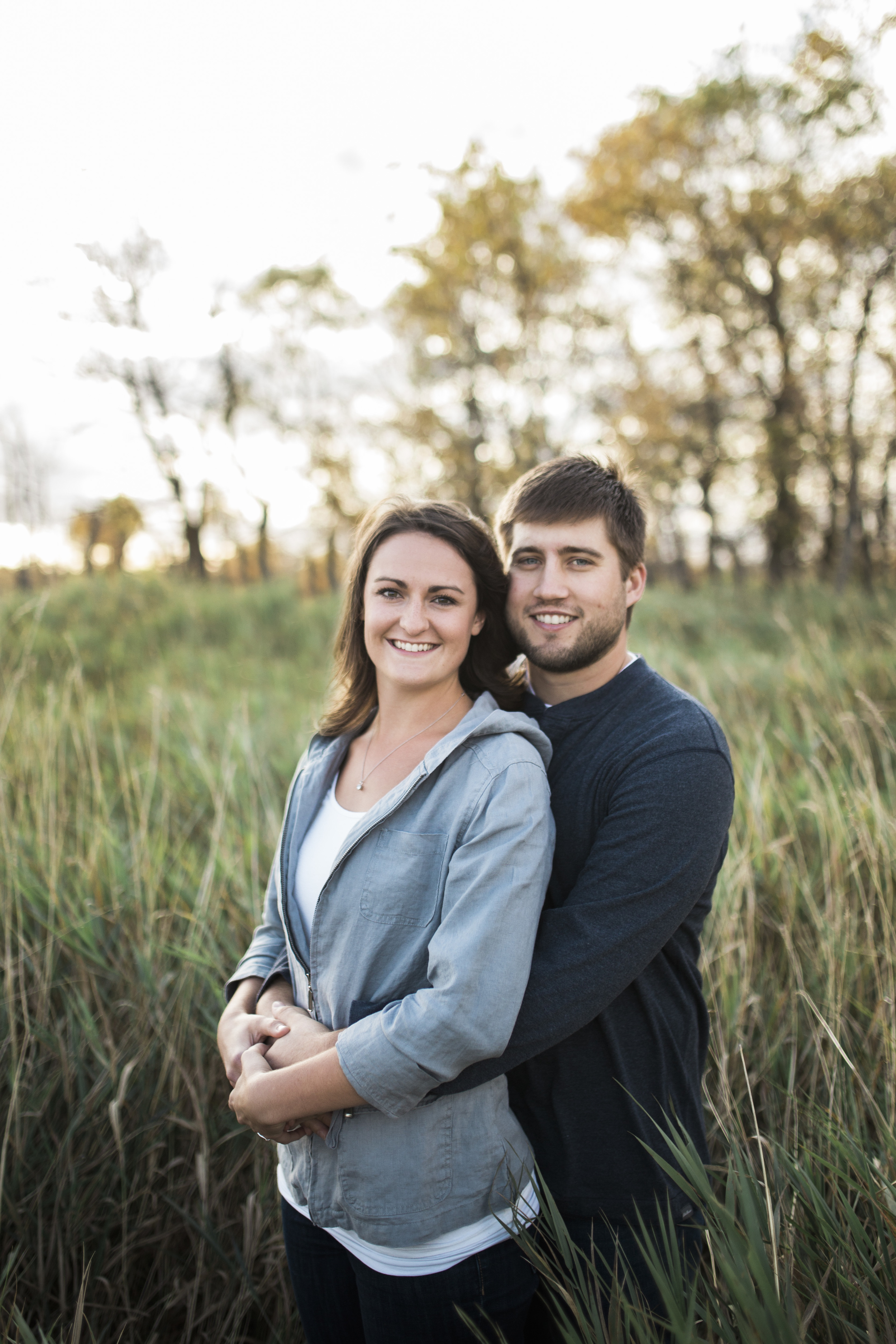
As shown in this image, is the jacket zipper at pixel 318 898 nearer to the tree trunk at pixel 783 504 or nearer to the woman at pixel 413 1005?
the woman at pixel 413 1005

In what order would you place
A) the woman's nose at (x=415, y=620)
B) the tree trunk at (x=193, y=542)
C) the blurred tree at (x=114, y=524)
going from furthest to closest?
the tree trunk at (x=193, y=542), the blurred tree at (x=114, y=524), the woman's nose at (x=415, y=620)

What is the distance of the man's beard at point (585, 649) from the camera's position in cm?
161

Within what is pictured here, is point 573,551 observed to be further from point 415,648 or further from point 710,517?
point 710,517

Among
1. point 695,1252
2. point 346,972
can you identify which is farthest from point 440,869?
point 695,1252

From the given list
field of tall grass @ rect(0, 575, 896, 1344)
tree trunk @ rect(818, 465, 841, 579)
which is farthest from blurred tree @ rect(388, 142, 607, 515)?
field of tall grass @ rect(0, 575, 896, 1344)

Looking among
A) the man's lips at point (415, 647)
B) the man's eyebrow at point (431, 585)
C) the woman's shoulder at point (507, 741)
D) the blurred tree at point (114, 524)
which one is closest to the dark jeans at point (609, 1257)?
the woman's shoulder at point (507, 741)

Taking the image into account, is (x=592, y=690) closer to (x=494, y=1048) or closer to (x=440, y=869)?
(x=440, y=869)

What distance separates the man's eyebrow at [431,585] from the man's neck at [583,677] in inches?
10.3

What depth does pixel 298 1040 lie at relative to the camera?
138 centimetres

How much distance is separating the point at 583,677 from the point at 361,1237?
1.21 metres

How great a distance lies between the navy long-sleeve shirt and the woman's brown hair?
24 centimetres

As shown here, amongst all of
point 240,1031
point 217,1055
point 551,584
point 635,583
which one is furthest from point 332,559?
point 240,1031

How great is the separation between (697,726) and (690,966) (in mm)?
512

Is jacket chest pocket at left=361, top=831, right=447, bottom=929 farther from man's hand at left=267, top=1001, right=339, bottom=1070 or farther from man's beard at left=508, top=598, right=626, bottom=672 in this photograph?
man's beard at left=508, top=598, right=626, bottom=672
